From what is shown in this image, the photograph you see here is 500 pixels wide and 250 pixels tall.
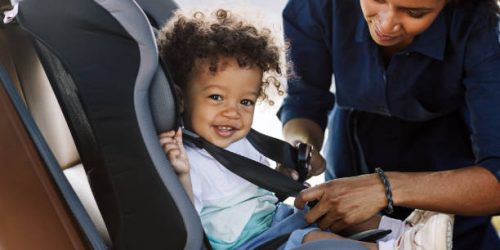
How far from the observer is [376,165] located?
2143 mm

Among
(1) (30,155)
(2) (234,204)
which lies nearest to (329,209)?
(2) (234,204)

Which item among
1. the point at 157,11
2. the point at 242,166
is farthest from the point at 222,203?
the point at 157,11

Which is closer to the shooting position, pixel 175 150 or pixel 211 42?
pixel 175 150

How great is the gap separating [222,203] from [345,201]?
27cm

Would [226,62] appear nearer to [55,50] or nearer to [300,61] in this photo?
[55,50]

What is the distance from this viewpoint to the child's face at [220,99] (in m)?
1.58

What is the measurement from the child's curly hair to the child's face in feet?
0.06

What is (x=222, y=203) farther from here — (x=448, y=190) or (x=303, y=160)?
(x=448, y=190)

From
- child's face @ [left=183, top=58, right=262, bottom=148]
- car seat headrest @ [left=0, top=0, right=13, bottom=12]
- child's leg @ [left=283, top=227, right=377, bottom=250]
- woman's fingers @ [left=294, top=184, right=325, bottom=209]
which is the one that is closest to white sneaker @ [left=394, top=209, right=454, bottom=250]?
child's leg @ [left=283, top=227, right=377, bottom=250]

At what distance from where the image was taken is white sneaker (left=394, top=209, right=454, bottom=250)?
4.82 ft

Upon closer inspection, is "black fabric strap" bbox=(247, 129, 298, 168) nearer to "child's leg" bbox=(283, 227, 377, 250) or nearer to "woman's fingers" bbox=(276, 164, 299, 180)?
"woman's fingers" bbox=(276, 164, 299, 180)

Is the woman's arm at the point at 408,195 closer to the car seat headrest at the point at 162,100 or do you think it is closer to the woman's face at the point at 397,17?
the woman's face at the point at 397,17

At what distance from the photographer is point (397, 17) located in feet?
5.63

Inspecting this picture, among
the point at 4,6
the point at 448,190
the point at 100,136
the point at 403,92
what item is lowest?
the point at 448,190
